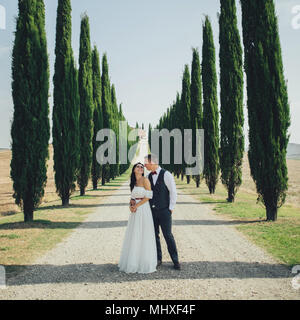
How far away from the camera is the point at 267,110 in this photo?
10.5m

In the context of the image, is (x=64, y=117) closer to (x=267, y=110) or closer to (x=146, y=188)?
(x=267, y=110)

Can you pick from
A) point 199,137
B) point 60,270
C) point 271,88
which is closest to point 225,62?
point 271,88

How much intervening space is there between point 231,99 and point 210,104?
3.98m

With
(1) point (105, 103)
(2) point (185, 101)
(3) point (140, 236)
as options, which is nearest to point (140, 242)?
(3) point (140, 236)

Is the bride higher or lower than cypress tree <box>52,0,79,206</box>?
lower

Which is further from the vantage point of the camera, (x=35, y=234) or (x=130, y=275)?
(x=35, y=234)

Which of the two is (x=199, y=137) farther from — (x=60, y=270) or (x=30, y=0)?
(x=60, y=270)

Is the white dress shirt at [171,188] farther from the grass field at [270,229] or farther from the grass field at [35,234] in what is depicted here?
the grass field at [35,234]

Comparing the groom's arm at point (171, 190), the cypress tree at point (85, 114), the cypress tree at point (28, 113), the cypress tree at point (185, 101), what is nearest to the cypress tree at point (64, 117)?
the cypress tree at point (28, 113)

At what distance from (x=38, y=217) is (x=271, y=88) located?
9718 millimetres

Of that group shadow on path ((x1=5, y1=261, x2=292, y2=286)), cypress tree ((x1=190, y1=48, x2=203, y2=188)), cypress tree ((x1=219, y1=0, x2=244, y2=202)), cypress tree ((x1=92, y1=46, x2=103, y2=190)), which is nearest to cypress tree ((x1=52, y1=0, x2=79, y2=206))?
cypress tree ((x1=219, y1=0, x2=244, y2=202))

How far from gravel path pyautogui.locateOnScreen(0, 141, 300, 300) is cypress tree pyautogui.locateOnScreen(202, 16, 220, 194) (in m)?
11.2

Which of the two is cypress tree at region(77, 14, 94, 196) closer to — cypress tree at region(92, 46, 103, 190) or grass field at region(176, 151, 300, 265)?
cypress tree at region(92, 46, 103, 190)

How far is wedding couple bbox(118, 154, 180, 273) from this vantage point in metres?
5.39
